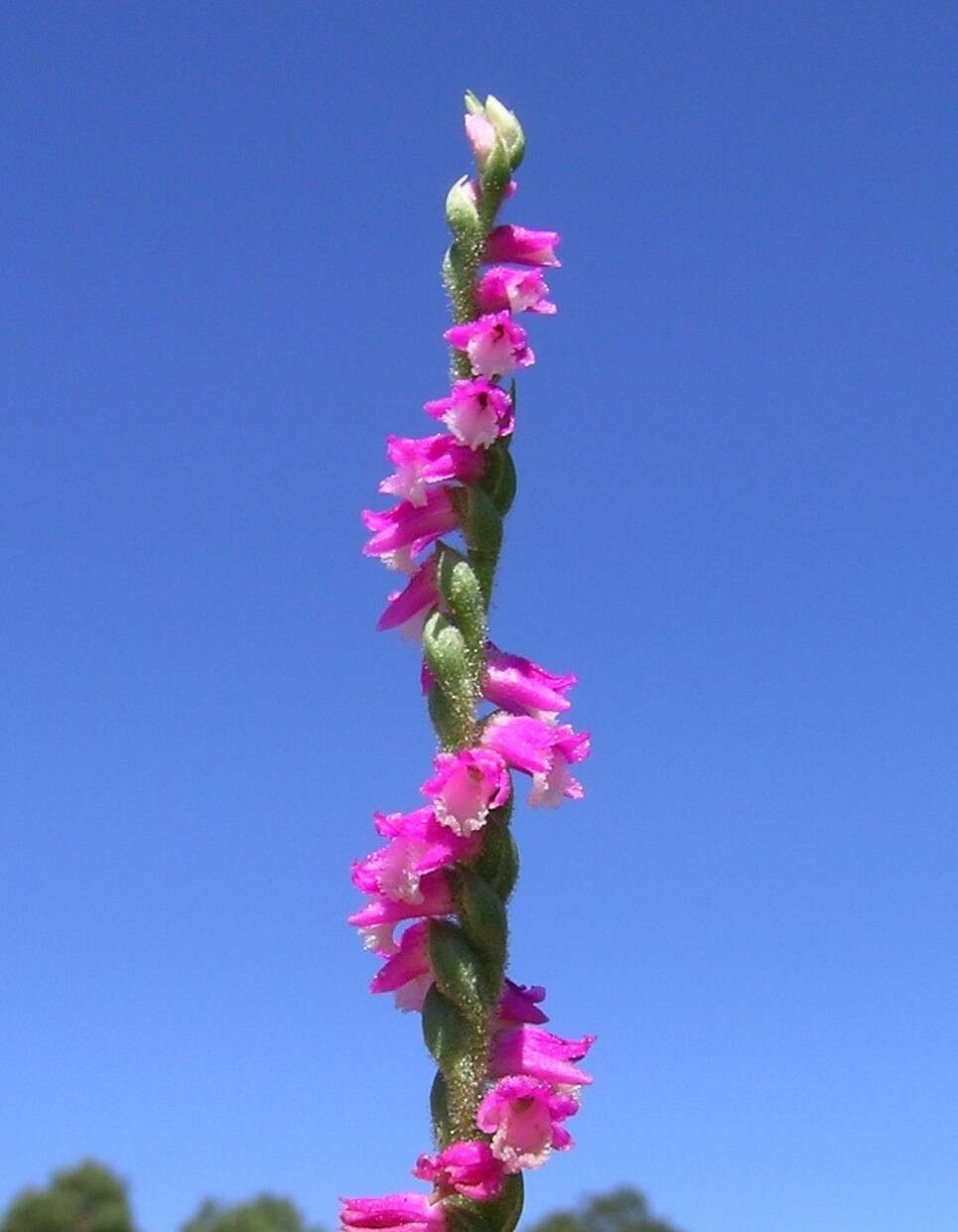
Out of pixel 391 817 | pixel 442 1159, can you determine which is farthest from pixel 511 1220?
pixel 391 817

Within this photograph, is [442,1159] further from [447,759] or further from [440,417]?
[440,417]

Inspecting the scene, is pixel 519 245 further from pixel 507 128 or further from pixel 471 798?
pixel 471 798

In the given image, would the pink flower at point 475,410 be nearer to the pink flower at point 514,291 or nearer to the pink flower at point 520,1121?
the pink flower at point 514,291

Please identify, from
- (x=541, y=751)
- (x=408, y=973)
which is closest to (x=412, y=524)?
(x=541, y=751)

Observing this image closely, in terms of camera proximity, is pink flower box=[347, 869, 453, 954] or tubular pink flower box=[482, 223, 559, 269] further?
tubular pink flower box=[482, 223, 559, 269]

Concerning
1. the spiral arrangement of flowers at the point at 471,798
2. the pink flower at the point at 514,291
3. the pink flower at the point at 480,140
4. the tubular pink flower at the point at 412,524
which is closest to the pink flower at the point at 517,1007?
the spiral arrangement of flowers at the point at 471,798

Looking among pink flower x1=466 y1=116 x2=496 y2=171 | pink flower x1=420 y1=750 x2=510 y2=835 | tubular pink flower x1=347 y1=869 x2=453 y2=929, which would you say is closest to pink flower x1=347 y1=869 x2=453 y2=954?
tubular pink flower x1=347 y1=869 x2=453 y2=929

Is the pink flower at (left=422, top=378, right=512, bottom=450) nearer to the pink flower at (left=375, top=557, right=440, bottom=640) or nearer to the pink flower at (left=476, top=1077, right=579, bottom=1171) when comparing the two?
the pink flower at (left=375, top=557, right=440, bottom=640)
